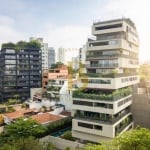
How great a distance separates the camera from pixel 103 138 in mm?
31625

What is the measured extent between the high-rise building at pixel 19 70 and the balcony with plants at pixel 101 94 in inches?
1480

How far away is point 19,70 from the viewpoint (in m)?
69.5

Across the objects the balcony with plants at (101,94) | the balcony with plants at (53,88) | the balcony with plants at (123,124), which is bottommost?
the balcony with plants at (123,124)

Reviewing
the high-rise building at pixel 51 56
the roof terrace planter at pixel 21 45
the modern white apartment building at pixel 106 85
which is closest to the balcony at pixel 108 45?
the modern white apartment building at pixel 106 85

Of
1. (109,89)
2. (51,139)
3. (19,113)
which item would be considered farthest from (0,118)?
(109,89)

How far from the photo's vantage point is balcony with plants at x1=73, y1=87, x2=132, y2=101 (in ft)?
102

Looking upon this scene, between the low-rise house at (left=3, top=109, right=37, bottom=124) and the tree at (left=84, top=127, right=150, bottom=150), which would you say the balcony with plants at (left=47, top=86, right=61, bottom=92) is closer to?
the low-rise house at (left=3, top=109, right=37, bottom=124)

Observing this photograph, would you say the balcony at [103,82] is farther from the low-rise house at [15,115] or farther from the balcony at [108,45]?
the low-rise house at [15,115]

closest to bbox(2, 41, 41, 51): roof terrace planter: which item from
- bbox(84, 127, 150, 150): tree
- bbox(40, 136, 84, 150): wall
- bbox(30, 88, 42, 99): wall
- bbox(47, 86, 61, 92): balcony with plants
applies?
bbox(30, 88, 42, 99): wall

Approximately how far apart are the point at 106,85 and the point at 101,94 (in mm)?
1472

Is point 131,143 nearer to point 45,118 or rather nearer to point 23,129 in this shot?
point 23,129

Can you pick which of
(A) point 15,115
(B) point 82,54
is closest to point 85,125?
(A) point 15,115

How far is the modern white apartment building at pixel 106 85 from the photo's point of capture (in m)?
31.5

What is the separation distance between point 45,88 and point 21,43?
16.7 meters
